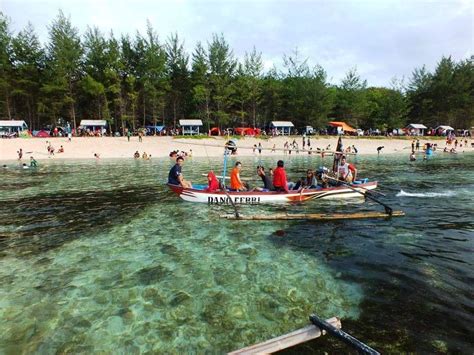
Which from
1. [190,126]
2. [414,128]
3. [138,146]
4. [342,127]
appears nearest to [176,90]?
[190,126]

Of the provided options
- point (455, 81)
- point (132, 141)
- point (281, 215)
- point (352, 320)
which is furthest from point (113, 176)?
point (455, 81)

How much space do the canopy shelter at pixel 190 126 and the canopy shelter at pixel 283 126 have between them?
1888 centimetres

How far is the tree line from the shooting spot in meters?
69.8

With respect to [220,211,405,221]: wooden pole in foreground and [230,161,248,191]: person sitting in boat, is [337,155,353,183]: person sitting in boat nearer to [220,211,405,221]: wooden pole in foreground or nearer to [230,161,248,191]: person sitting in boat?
[220,211,405,221]: wooden pole in foreground

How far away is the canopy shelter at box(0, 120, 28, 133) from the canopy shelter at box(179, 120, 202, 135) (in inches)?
1317

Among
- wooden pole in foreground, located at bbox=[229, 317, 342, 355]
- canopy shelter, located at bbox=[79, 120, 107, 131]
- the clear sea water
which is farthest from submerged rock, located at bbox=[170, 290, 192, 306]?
canopy shelter, located at bbox=[79, 120, 107, 131]

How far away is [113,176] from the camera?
104ft

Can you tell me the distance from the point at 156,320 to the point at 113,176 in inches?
1035

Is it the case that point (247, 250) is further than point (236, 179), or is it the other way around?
point (236, 179)

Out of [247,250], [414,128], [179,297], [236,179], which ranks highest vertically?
[414,128]

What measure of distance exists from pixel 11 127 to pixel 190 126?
37837 mm

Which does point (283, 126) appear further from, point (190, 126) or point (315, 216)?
point (315, 216)

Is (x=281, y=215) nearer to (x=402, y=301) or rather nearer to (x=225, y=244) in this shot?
(x=225, y=244)

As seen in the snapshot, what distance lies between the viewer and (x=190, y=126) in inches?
3098
